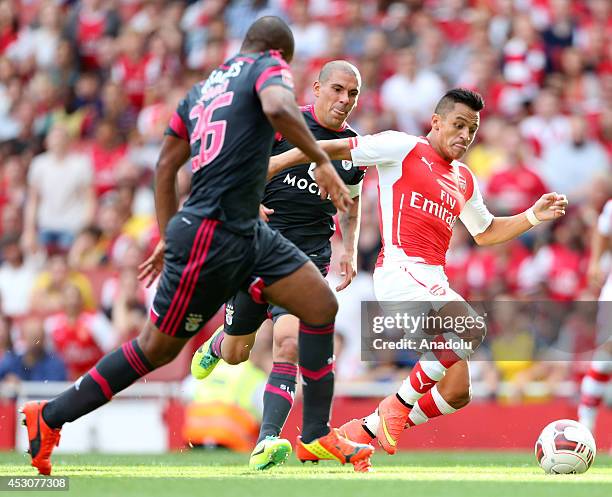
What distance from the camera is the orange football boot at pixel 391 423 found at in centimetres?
892

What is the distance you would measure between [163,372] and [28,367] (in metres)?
1.40

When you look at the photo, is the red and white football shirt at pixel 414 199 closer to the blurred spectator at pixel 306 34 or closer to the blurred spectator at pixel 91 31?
the blurred spectator at pixel 306 34

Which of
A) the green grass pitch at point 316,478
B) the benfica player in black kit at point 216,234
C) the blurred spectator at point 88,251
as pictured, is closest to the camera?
the green grass pitch at point 316,478

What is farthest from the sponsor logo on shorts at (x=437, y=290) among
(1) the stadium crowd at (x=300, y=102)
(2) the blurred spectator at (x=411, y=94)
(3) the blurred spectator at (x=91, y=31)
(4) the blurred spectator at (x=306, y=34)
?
(3) the blurred spectator at (x=91, y=31)

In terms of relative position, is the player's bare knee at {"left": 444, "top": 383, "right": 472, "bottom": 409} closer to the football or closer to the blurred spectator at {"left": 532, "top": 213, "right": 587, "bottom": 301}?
the football

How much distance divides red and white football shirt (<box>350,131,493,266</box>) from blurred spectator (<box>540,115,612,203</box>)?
5.97 m

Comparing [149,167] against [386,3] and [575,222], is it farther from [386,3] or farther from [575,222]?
[575,222]

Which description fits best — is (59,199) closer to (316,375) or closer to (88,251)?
(88,251)

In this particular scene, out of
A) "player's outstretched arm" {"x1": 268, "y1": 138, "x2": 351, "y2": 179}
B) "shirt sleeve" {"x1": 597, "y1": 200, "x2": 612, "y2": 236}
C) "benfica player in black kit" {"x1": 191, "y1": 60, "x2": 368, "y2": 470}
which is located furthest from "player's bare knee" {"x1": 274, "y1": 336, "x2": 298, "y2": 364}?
"shirt sleeve" {"x1": 597, "y1": 200, "x2": 612, "y2": 236}

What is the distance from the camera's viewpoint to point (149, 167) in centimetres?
1658

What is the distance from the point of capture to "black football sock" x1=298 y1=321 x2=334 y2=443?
300 inches

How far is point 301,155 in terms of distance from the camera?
26.9 feet

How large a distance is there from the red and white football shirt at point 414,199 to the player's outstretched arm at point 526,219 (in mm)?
509

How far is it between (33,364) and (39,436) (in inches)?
248
